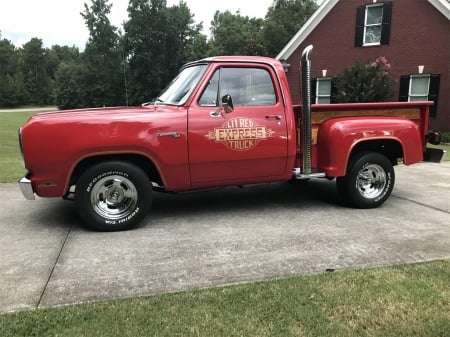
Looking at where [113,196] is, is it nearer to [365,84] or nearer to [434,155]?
[434,155]

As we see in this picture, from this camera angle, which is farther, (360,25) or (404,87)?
(360,25)

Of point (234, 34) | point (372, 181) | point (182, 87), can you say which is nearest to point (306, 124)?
point (372, 181)

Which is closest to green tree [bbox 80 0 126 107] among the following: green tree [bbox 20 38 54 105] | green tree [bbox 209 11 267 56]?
green tree [bbox 209 11 267 56]

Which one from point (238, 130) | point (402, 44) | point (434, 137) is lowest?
point (434, 137)

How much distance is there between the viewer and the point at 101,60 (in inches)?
2179

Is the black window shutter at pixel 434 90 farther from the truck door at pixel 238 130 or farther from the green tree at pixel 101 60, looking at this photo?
the green tree at pixel 101 60

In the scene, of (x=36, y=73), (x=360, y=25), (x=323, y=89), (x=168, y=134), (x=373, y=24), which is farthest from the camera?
(x=36, y=73)

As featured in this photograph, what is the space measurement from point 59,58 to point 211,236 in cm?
11137

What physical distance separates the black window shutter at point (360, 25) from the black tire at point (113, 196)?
1714cm

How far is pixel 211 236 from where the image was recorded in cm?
484

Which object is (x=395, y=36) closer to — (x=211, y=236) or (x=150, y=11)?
(x=211, y=236)

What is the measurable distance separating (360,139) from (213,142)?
2.01 metres

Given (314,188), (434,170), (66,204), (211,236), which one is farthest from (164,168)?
(434,170)

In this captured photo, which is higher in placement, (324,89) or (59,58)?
(59,58)
